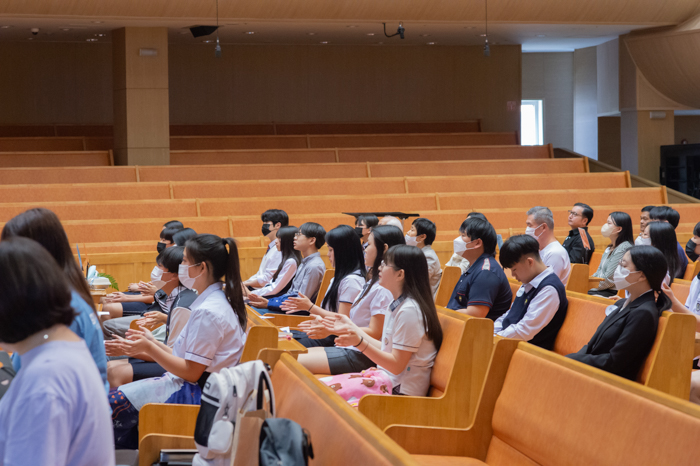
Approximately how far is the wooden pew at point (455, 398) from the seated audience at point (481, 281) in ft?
3.40

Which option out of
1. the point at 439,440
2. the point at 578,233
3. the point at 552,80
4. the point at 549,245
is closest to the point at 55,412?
the point at 439,440

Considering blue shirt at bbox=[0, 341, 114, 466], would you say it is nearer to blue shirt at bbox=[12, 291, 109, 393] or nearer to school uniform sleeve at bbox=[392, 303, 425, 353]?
blue shirt at bbox=[12, 291, 109, 393]

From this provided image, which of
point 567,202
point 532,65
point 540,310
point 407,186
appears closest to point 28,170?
point 407,186

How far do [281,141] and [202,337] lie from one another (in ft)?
36.8

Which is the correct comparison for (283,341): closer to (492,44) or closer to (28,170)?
(28,170)

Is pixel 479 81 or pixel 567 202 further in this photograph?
pixel 479 81

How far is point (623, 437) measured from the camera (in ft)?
7.06

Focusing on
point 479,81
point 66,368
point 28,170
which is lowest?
point 66,368

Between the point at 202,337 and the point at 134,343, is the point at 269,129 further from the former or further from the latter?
the point at 134,343

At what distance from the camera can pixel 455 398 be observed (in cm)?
307

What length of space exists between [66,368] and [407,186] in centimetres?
956

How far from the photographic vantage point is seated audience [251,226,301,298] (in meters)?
5.98

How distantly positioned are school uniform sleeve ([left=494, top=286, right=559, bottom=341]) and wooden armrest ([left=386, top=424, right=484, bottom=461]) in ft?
3.70

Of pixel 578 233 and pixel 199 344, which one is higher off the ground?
pixel 578 233
